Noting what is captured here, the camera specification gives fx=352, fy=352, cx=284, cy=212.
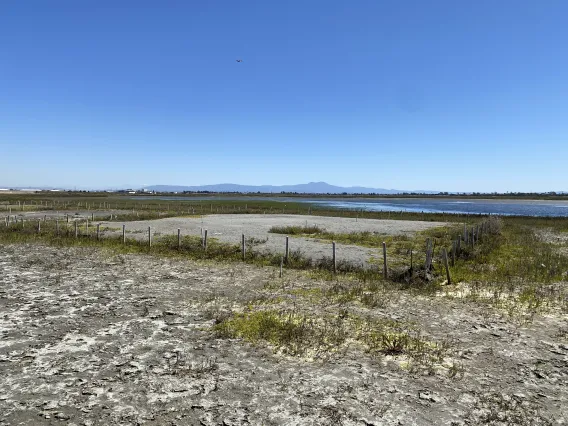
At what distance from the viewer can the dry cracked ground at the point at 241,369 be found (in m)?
7.93

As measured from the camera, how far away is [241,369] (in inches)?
392

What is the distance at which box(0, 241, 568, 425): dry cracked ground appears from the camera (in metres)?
7.93

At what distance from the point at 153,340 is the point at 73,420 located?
171 inches

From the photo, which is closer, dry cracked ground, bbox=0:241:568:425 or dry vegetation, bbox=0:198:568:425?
dry cracked ground, bbox=0:241:568:425

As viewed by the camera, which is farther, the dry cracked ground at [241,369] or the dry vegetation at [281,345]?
the dry vegetation at [281,345]

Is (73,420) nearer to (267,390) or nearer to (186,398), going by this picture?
(186,398)

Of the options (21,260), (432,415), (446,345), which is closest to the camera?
(432,415)

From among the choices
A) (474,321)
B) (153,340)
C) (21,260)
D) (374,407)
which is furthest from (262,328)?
(21,260)

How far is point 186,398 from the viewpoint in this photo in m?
8.44

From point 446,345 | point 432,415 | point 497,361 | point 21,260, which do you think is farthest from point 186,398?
point 21,260

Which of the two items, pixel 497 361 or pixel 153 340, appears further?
pixel 153 340

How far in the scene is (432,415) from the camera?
7984 millimetres

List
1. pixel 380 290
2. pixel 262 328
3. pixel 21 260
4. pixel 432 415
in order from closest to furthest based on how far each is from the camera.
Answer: pixel 432 415 < pixel 262 328 < pixel 380 290 < pixel 21 260

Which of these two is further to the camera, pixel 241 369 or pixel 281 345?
pixel 281 345
